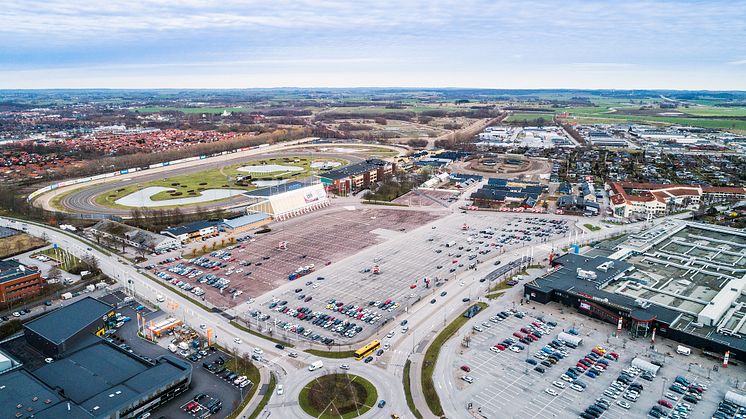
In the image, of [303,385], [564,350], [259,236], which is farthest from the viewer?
[259,236]

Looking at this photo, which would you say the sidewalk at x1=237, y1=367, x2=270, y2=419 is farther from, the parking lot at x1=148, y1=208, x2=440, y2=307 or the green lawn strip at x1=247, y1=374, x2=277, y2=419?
the parking lot at x1=148, y1=208, x2=440, y2=307

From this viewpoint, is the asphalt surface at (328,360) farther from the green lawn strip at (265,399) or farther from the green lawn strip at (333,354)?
the green lawn strip at (333,354)

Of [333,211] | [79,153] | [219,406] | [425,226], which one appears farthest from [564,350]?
[79,153]

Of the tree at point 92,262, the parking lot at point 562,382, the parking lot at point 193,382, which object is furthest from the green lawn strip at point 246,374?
the tree at point 92,262

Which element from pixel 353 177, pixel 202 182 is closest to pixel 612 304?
pixel 353 177

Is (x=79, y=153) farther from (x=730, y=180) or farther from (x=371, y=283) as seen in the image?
(x=730, y=180)
